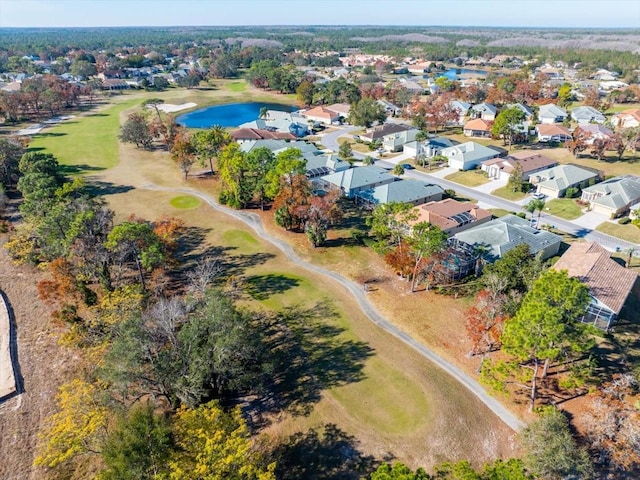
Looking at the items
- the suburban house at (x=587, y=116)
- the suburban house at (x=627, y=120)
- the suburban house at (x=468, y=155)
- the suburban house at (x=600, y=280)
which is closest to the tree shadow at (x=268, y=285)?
the suburban house at (x=600, y=280)

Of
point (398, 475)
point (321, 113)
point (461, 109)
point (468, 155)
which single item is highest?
point (321, 113)

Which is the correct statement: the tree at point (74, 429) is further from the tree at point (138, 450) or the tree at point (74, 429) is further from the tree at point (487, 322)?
the tree at point (487, 322)

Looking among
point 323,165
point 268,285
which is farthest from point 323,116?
point 268,285

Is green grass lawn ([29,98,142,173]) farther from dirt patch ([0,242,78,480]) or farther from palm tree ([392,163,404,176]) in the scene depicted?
palm tree ([392,163,404,176])

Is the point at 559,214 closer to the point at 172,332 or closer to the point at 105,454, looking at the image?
the point at 172,332

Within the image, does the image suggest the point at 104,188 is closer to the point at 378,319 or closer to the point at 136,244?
the point at 136,244
